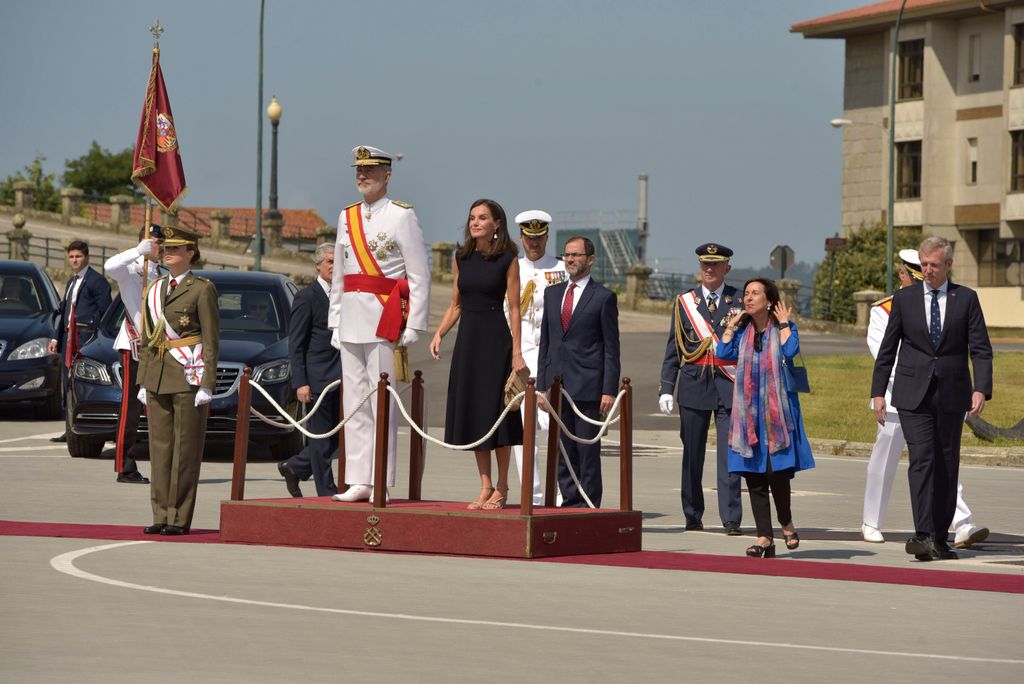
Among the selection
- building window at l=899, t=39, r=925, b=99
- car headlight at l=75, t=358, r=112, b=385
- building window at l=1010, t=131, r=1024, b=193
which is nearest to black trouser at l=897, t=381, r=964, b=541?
car headlight at l=75, t=358, r=112, b=385

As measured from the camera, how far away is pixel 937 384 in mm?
12461

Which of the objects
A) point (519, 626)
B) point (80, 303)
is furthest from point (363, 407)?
point (80, 303)

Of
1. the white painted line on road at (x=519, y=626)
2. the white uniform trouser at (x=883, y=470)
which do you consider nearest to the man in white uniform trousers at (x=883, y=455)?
the white uniform trouser at (x=883, y=470)

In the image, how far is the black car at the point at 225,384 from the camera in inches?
709

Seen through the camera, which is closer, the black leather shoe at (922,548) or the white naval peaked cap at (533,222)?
the black leather shoe at (922,548)

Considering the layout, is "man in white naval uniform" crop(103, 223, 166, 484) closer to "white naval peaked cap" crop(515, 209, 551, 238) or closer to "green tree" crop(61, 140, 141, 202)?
"white naval peaked cap" crop(515, 209, 551, 238)

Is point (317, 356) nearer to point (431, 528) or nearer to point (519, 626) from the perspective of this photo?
point (431, 528)

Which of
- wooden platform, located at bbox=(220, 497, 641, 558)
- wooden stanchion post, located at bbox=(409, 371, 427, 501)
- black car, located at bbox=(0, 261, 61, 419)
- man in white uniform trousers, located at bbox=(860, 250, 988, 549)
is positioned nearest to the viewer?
wooden platform, located at bbox=(220, 497, 641, 558)

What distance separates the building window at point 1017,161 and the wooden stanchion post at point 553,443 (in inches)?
2057

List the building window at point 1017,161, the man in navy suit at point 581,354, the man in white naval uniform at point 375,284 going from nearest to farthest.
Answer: the man in white naval uniform at point 375,284, the man in navy suit at point 581,354, the building window at point 1017,161

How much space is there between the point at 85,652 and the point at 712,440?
15.6m

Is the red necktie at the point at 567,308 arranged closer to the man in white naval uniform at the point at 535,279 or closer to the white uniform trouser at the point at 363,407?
the man in white naval uniform at the point at 535,279

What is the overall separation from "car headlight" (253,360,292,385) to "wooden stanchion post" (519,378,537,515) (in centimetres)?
680

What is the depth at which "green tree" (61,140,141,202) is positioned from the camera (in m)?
122
